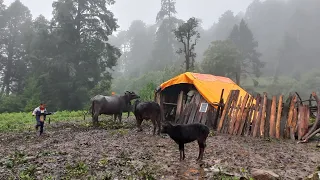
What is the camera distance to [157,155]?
824 cm

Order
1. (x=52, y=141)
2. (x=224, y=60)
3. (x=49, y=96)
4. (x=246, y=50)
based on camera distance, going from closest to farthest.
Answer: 1. (x=52, y=141)
2. (x=49, y=96)
3. (x=224, y=60)
4. (x=246, y=50)

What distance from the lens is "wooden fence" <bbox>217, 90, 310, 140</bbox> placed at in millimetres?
11400

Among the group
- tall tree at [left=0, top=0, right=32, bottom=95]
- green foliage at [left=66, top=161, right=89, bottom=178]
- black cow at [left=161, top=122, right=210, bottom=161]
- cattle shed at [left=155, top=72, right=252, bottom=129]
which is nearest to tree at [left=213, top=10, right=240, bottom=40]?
tall tree at [left=0, top=0, right=32, bottom=95]

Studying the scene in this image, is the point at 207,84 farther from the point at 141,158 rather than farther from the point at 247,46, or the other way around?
the point at 247,46

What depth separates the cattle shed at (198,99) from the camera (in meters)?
14.0

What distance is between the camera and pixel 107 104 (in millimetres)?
15023

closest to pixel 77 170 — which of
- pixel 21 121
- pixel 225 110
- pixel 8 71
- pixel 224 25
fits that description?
pixel 225 110

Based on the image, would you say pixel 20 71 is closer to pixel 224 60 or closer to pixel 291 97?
pixel 224 60

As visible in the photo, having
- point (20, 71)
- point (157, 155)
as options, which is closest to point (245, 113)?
point (157, 155)

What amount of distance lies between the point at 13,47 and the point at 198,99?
1604 inches

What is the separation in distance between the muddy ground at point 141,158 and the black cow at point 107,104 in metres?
3.21

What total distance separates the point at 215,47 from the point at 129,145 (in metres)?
36.1

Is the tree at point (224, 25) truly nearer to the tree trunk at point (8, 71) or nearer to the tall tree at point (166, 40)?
the tall tree at point (166, 40)

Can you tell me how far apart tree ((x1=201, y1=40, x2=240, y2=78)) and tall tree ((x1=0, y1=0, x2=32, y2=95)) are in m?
27.2
